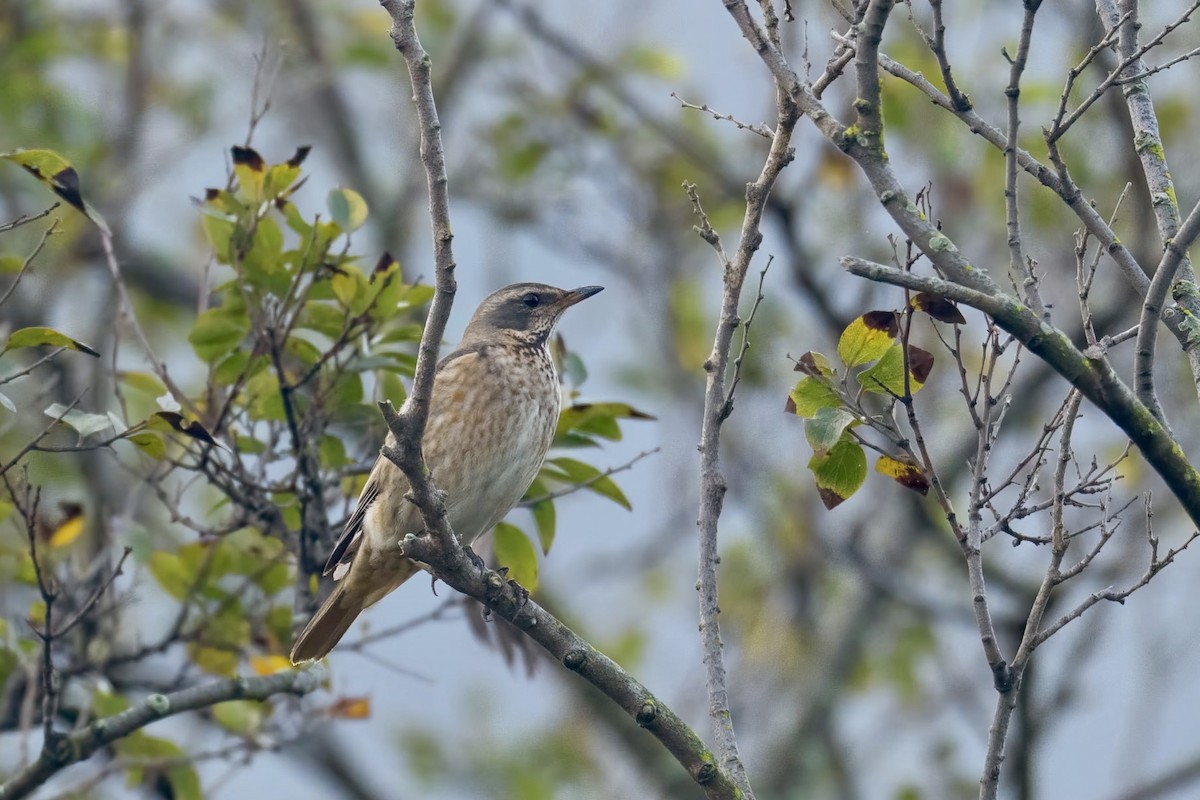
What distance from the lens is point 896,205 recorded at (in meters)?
3.68

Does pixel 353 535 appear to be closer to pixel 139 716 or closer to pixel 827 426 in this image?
pixel 139 716

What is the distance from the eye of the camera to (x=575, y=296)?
23.2 feet

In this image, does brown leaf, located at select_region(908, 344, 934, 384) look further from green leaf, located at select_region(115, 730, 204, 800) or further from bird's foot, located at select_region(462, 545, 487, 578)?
green leaf, located at select_region(115, 730, 204, 800)

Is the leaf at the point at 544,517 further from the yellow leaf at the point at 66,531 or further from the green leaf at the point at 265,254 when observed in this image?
the yellow leaf at the point at 66,531

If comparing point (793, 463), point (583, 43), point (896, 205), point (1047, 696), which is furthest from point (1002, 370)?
point (896, 205)

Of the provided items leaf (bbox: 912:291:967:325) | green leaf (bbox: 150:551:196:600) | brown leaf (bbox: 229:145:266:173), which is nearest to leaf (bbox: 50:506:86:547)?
green leaf (bbox: 150:551:196:600)

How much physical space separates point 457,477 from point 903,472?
209cm

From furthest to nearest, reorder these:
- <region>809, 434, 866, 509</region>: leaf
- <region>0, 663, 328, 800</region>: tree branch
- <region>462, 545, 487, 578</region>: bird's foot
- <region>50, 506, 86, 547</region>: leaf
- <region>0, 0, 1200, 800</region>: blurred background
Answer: <region>0, 0, 1200, 800</region>: blurred background → <region>50, 506, 86, 547</region>: leaf → <region>0, 663, 328, 800</region>: tree branch → <region>462, 545, 487, 578</region>: bird's foot → <region>809, 434, 866, 509</region>: leaf

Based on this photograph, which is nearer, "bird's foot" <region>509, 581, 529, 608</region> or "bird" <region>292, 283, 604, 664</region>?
"bird's foot" <region>509, 581, 529, 608</region>

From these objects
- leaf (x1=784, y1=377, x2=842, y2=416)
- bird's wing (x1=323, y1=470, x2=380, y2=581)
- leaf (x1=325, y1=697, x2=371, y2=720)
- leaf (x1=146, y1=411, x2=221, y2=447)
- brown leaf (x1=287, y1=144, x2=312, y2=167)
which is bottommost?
leaf (x1=784, y1=377, x2=842, y2=416)

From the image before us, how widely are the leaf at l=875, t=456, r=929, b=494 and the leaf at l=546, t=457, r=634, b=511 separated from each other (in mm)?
1672

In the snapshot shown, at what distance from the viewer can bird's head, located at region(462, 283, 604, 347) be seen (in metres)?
6.88

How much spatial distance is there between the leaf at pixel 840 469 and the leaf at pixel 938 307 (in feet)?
1.60

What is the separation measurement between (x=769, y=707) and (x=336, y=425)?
6472mm
